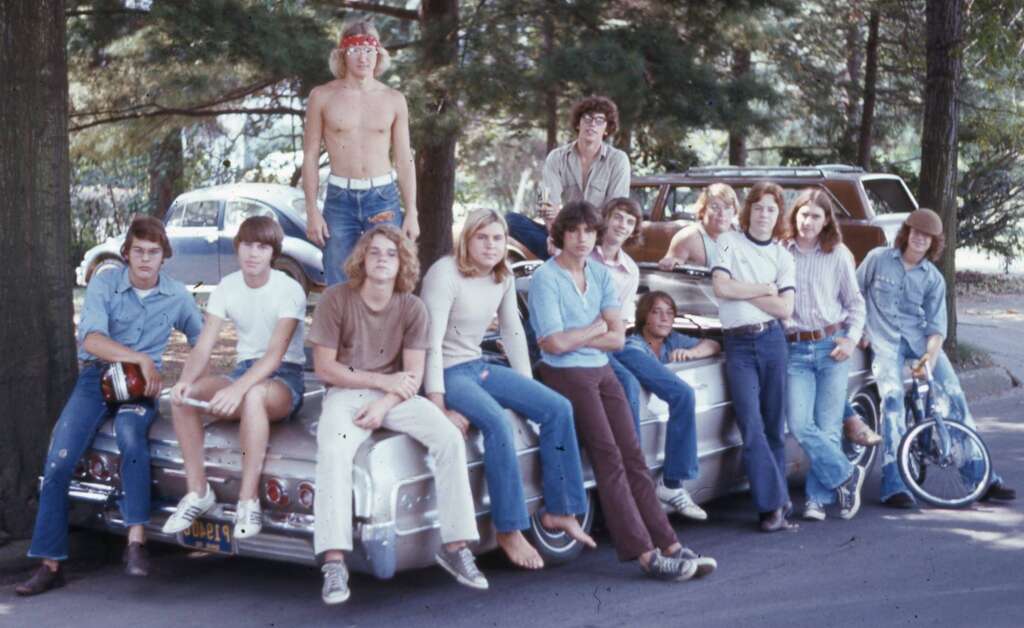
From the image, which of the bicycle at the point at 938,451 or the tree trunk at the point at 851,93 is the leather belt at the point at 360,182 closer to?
the bicycle at the point at 938,451

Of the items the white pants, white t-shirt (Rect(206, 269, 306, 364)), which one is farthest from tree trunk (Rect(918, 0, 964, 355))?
the white pants

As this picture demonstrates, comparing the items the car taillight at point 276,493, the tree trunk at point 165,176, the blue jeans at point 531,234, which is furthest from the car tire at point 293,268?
the car taillight at point 276,493

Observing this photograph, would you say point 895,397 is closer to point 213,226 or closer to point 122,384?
point 122,384

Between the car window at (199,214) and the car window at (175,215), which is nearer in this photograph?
the car window at (199,214)

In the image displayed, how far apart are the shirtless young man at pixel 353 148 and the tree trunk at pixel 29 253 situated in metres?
1.37

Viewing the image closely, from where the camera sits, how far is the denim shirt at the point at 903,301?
27.0 ft

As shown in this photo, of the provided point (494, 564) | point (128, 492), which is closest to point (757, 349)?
point (494, 564)

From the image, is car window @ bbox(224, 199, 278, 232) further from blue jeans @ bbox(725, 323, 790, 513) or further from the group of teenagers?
blue jeans @ bbox(725, 323, 790, 513)

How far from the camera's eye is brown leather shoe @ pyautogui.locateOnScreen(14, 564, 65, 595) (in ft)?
20.7

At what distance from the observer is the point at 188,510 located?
237 inches

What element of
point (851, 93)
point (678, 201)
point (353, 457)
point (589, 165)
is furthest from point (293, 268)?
point (353, 457)

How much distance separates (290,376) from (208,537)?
2.88 ft

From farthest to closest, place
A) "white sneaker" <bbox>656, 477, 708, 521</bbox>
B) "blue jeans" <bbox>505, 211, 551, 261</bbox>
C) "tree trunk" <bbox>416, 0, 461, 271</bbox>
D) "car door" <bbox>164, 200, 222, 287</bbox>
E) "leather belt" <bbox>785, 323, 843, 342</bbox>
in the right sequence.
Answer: "car door" <bbox>164, 200, 222, 287</bbox> → "tree trunk" <bbox>416, 0, 461, 271</bbox> → "blue jeans" <bbox>505, 211, 551, 261</bbox> → "leather belt" <bbox>785, 323, 843, 342</bbox> → "white sneaker" <bbox>656, 477, 708, 521</bbox>

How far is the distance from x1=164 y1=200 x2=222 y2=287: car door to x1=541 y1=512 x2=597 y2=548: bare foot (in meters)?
13.5
